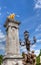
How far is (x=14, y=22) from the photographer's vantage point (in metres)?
25.0

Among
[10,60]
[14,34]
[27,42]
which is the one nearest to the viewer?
[27,42]

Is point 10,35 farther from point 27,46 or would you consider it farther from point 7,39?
point 27,46

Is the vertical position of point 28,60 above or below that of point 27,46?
below

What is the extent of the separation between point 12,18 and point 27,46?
8.76 meters

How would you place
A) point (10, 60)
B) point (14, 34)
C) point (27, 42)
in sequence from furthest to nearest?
1. point (14, 34)
2. point (10, 60)
3. point (27, 42)

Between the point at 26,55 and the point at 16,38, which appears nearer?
the point at 26,55

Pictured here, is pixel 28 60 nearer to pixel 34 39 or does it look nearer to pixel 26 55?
pixel 26 55

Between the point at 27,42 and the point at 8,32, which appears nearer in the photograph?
the point at 27,42

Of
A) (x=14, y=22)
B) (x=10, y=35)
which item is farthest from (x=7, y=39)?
(x=14, y=22)

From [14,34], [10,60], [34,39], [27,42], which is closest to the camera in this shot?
[27,42]

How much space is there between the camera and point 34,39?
21.0 m

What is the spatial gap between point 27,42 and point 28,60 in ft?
5.16

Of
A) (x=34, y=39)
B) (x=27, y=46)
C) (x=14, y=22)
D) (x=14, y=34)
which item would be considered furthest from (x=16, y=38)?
(x=27, y=46)

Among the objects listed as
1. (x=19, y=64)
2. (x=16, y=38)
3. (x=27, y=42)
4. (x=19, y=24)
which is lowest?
(x=19, y=64)
